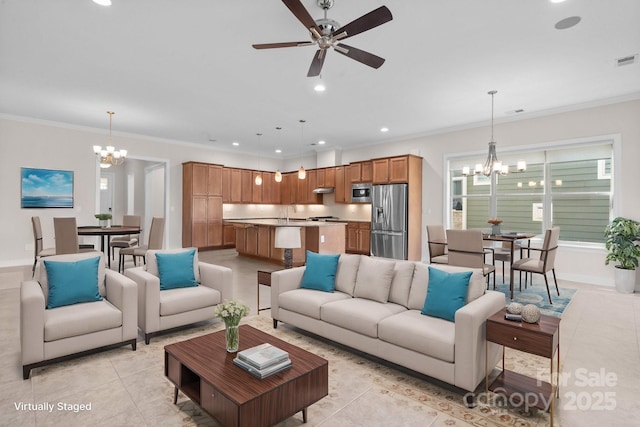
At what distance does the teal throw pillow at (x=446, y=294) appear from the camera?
8.12 feet

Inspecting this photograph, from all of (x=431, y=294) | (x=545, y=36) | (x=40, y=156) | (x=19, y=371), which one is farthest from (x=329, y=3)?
(x=40, y=156)

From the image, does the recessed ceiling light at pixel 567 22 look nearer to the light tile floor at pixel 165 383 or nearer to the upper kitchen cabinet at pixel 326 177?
the light tile floor at pixel 165 383

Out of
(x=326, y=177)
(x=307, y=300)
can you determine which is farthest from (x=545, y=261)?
(x=326, y=177)

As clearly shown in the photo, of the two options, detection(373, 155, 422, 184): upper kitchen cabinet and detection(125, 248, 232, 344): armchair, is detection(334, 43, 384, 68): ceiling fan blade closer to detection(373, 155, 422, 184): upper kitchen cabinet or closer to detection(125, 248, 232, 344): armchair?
detection(125, 248, 232, 344): armchair

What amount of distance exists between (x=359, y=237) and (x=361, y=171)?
1717 millimetres

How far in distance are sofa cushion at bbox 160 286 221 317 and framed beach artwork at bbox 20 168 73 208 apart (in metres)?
5.37

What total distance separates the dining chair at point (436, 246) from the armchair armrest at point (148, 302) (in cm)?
397

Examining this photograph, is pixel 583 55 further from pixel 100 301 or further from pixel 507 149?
pixel 100 301

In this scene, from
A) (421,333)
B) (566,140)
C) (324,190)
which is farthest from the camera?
(324,190)

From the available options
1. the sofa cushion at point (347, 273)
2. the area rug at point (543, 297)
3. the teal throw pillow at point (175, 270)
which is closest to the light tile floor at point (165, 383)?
the area rug at point (543, 297)

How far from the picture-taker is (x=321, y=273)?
3.38 meters

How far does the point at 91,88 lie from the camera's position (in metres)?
4.95

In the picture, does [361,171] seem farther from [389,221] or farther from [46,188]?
[46,188]

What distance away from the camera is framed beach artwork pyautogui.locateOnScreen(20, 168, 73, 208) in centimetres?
655
